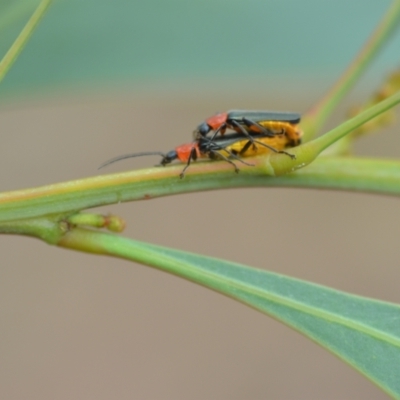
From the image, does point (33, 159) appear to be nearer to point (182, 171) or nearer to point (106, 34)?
point (106, 34)

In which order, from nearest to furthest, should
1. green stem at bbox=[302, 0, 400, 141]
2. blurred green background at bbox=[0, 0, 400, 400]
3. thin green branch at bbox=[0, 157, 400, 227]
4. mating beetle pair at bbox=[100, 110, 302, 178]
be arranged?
thin green branch at bbox=[0, 157, 400, 227] < mating beetle pair at bbox=[100, 110, 302, 178] < green stem at bbox=[302, 0, 400, 141] < blurred green background at bbox=[0, 0, 400, 400]

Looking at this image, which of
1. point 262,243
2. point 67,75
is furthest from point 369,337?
point 262,243

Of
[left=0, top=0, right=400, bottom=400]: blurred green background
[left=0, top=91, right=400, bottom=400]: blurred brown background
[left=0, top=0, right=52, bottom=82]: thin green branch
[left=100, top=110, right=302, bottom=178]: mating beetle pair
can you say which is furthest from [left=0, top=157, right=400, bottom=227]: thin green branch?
[left=0, top=91, right=400, bottom=400]: blurred brown background

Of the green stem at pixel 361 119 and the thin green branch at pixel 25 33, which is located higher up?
the thin green branch at pixel 25 33

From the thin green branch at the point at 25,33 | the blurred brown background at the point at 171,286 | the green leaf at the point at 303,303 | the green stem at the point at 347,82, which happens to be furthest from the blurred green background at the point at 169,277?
the thin green branch at the point at 25,33

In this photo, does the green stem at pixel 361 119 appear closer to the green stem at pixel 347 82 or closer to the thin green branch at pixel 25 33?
the green stem at pixel 347 82

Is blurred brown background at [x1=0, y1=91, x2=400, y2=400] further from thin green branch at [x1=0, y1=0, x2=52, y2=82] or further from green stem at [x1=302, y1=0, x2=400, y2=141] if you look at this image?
thin green branch at [x1=0, y1=0, x2=52, y2=82]
